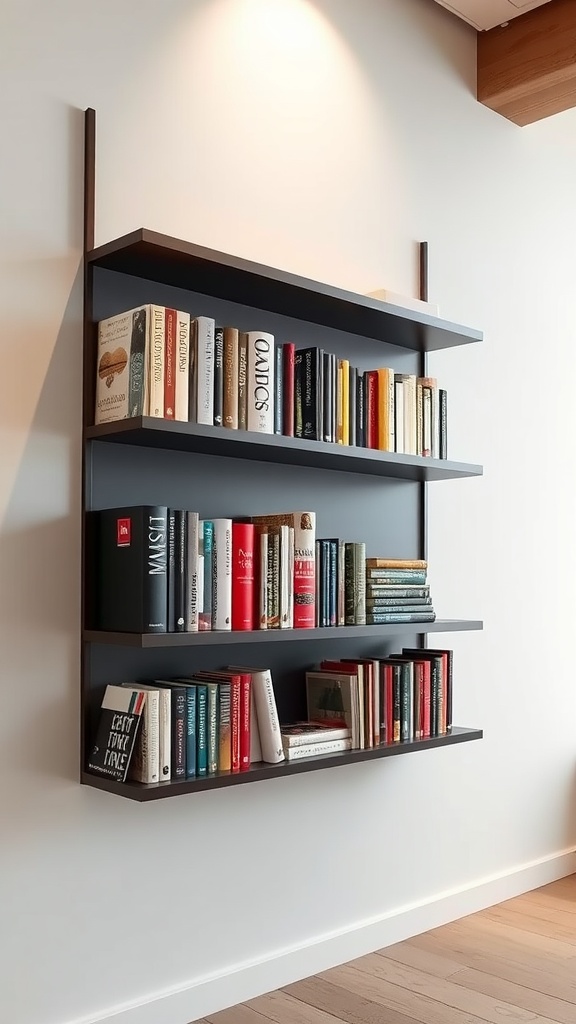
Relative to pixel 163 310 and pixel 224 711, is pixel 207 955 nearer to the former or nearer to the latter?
pixel 224 711

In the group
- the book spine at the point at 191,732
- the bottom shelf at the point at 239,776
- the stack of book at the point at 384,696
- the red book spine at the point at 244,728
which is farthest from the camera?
the stack of book at the point at 384,696

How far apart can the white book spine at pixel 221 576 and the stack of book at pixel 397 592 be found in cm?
50

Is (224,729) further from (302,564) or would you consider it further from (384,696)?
(384,696)

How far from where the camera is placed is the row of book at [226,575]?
6.60ft

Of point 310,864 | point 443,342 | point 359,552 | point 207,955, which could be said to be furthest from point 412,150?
point 207,955

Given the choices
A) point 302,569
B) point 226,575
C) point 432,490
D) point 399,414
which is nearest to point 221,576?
point 226,575

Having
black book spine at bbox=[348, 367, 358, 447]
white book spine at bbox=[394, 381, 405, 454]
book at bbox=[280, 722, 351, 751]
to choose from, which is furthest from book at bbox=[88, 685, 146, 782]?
white book spine at bbox=[394, 381, 405, 454]

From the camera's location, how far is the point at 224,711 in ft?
7.09

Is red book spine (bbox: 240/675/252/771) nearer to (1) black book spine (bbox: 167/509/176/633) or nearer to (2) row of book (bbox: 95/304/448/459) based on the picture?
(1) black book spine (bbox: 167/509/176/633)

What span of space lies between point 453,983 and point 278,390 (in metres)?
1.56

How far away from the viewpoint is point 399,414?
2.63 metres

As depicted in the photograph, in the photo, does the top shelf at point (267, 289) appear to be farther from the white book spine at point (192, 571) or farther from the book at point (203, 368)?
the white book spine at point (192, 571)

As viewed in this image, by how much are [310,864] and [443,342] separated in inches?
59.0

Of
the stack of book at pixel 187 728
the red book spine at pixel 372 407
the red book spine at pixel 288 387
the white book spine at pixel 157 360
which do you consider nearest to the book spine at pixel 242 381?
the red book spine at pixel 288 387
